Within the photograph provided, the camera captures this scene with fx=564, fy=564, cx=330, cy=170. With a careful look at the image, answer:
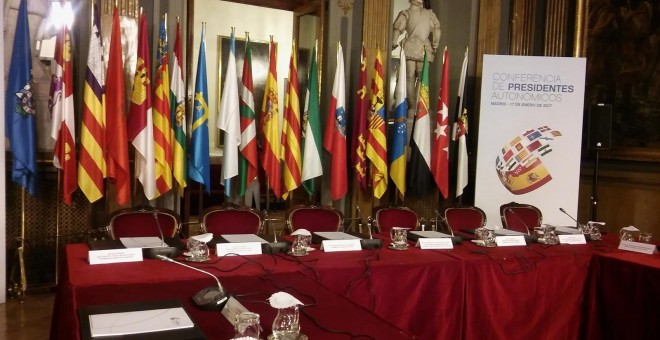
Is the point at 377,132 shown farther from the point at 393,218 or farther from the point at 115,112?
the point at 115,112

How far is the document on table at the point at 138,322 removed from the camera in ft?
4.89

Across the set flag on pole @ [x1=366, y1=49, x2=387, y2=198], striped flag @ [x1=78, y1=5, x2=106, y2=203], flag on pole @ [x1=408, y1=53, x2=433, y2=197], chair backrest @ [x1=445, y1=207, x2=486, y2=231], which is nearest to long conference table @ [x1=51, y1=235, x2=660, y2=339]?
chair backrest @ [x1=445, y1=207, x2=486, y2=231]

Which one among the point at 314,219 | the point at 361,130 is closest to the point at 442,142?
the point at 361,130

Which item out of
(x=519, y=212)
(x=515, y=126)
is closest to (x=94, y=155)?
(x=519, y=212)

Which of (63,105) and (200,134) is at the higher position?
(63,105)

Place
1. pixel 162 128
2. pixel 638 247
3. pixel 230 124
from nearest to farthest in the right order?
pixel 638 247, pixel 162 128, pixel 230 124

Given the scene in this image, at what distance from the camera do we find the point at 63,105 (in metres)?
4.00

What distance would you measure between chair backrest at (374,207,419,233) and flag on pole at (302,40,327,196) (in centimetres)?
101

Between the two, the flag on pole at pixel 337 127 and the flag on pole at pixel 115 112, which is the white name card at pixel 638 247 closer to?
the flag on pole at pixel 337 127

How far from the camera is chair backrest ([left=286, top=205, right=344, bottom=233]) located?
12.7 ft

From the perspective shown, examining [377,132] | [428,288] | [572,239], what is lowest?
[428,288]

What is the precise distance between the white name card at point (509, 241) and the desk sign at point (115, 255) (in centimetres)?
202

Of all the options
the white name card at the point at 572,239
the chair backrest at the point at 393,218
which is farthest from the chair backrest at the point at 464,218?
the white name card at the point at 572,239

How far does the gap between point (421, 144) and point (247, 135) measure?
1.69m
